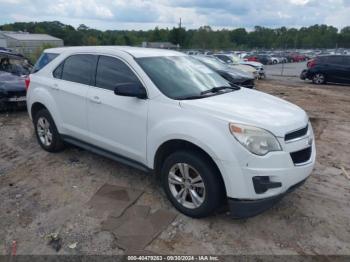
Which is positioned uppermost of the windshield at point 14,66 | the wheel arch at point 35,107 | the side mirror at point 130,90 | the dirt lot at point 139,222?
the side mirror at point 130,90

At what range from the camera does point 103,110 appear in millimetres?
4270

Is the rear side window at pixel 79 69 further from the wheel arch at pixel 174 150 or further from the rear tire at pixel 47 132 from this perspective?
the wheel arch at pixel 174 150

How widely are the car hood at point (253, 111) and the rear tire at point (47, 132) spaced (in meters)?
2.70

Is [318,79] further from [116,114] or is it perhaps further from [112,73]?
[116,114]

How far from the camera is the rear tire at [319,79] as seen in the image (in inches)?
672

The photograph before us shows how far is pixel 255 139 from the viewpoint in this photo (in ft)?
10.2

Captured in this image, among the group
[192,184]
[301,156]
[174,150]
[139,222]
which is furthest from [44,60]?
[301,156]

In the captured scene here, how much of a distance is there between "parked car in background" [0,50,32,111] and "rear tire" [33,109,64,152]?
10.2 feet

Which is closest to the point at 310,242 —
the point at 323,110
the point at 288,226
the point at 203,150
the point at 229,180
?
the point at 288,226

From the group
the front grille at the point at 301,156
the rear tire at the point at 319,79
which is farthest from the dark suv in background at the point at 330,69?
the front grille at the point at 301,156

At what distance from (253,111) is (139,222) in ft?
5.59

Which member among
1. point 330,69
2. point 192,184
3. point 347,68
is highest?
point 347,68

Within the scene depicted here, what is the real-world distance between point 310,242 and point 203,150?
1389 mm

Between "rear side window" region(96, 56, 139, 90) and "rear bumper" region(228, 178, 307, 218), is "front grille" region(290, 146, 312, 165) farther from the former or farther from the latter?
"rear side window" region(96, 56, 139, 90)
